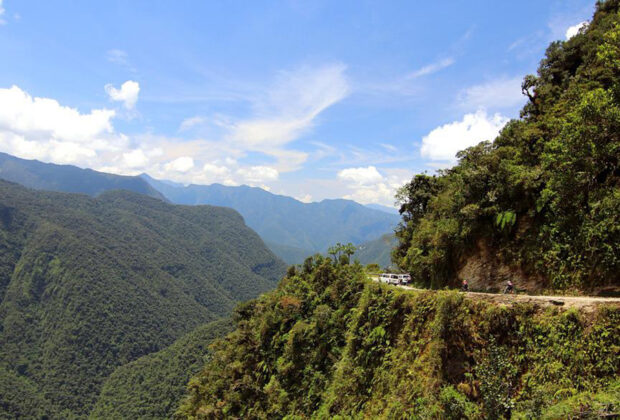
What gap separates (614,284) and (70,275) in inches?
8732

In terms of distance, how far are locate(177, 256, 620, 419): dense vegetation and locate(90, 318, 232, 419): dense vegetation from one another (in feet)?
264

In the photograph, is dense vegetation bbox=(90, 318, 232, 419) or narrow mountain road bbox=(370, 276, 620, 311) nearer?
narrow mountain road bbox=(370, 276, 620, 311)

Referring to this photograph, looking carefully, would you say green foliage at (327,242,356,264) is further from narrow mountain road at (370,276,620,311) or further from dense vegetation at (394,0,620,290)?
narrow mountain road at (370,276,620,311)

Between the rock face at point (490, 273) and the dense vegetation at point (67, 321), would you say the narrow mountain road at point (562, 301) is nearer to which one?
the rock face at point (490, 273)

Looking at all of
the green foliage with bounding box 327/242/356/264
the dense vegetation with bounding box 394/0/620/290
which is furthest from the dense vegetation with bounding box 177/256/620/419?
the dense vegetation with bounding box 394/0/620/290

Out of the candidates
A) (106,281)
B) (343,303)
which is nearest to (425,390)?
(343,303)

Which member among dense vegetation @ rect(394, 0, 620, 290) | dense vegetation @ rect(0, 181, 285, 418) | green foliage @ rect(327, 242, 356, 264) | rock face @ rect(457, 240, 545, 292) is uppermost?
dense vegetation @ rect(394, 0, 620, 290)

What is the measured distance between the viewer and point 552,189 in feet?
44.5

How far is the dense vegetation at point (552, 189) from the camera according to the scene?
11.7 m

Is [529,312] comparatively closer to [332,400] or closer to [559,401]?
[559,401]

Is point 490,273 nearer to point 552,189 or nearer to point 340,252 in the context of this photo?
point 552,189

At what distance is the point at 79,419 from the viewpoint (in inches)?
4080

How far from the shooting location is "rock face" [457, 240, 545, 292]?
46.1 feet

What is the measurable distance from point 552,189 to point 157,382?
121104 mm
